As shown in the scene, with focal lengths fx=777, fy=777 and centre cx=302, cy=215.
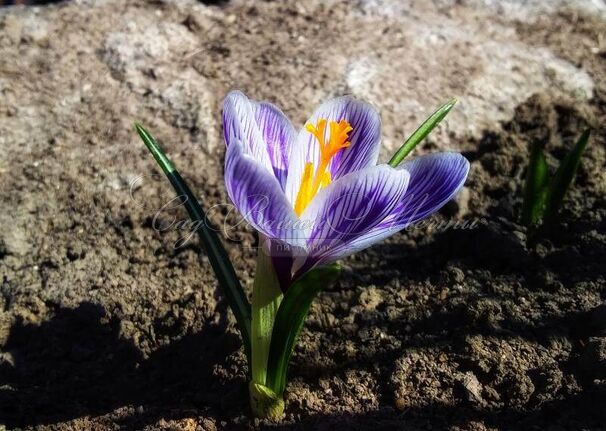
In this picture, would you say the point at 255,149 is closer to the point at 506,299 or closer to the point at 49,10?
the point at 506,299

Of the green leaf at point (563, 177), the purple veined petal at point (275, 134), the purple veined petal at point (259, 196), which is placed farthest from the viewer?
the green leaf at point (563, 177)

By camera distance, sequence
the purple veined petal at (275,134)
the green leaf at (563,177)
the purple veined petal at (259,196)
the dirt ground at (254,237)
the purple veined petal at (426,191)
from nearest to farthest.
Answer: the purple veined petal at (259,196) → the purple veined petal at (426,191) → the purple veined petal at (275,134) → the dirt ground at (254,237) → the green leaf at (563,177)

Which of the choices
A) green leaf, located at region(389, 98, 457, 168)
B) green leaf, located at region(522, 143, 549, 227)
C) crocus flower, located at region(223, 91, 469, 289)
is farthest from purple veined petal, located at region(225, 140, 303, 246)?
green leaf, located at region(522, 143, 549, 227)

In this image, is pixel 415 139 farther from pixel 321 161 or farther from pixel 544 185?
pixel 544 185

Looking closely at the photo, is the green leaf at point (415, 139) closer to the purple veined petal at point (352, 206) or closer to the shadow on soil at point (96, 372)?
the purple veined petal at point (352, 206)

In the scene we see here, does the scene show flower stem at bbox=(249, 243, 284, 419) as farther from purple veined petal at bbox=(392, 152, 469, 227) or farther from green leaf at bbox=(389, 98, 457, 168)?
green leaf at bbox=(389, 98, 457, 168)

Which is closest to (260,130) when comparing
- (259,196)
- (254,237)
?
(259,196)

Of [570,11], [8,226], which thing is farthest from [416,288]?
[570,11]

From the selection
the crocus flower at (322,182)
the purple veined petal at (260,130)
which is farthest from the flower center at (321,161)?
the purple veined petal at (260,130)
